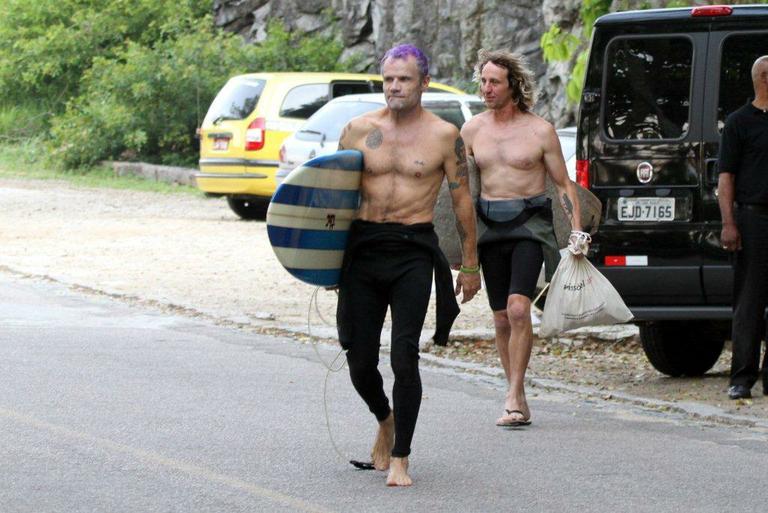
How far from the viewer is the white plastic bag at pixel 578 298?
27.0 feet

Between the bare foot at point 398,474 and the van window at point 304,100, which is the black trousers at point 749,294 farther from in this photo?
the van window at point 304,100

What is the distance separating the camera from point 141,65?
30875mm

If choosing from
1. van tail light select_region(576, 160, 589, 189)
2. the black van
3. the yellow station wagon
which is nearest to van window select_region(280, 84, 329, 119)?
the yellow station wagon

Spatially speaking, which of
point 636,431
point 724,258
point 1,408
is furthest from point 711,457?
point 1,408

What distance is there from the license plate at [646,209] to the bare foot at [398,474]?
128 inches

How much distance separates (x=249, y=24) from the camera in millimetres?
35688

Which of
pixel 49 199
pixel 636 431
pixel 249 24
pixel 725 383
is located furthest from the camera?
pixel 249 24

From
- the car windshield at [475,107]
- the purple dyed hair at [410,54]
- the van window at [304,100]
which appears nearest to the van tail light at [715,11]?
the purple dyed hair at [410,54]

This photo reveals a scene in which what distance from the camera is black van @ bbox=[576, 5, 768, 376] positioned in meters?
9.45

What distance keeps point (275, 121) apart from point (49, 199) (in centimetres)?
487

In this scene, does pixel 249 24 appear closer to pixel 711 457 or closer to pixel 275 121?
pixel 275 121

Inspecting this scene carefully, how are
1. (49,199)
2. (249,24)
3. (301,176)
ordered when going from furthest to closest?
(249,24) → (49,199) → (301,176)

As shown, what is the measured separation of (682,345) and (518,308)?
231cm

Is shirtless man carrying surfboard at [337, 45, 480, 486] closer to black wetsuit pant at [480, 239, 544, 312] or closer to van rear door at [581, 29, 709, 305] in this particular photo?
black wetsuit pant at [480, 239, 544, 312]
